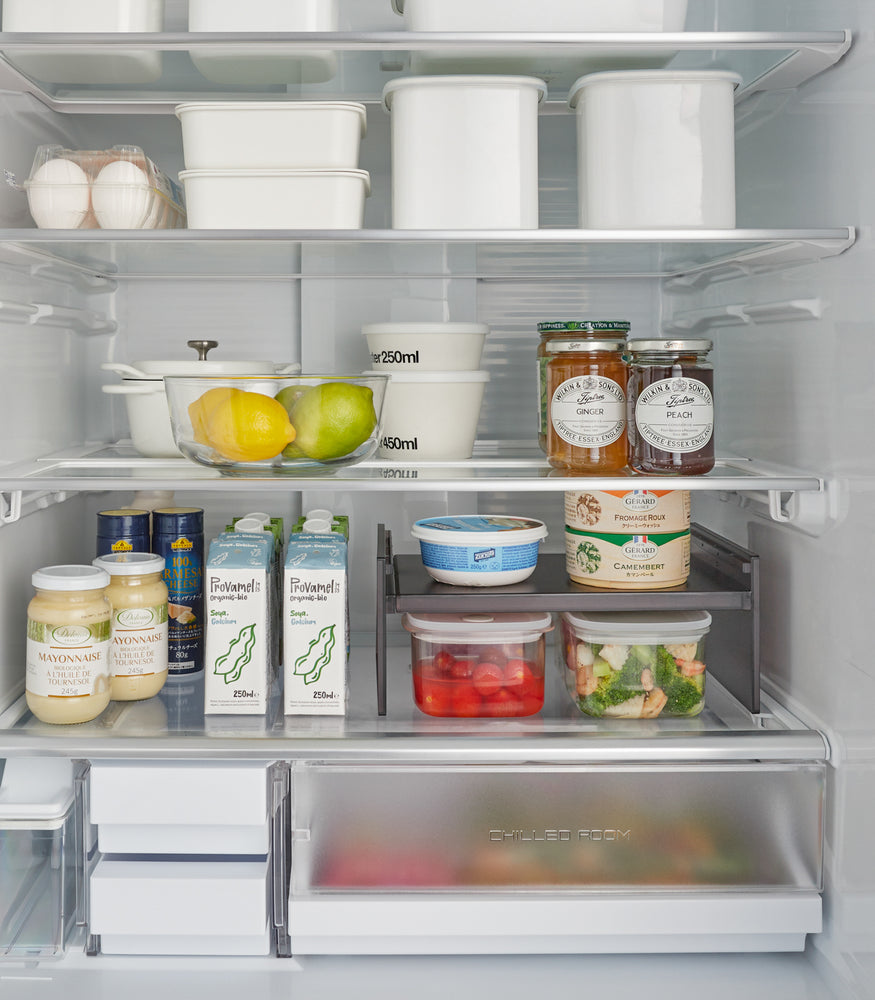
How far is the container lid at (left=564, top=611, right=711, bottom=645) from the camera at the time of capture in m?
1.26

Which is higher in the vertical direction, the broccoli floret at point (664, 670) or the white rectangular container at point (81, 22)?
the white rectangular container at point (81, 22)

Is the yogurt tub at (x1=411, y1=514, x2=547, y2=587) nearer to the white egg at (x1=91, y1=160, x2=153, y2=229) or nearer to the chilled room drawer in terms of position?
the chilled room drawer

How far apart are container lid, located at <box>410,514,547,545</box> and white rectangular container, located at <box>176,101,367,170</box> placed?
465 millimetres

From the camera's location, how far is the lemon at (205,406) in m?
1.20

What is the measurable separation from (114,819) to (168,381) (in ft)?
1.70

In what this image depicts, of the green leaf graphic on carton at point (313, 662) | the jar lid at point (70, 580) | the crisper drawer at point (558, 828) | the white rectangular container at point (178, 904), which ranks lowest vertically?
the white rectangular container at point (178, 904)

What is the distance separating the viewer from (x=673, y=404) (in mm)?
1203

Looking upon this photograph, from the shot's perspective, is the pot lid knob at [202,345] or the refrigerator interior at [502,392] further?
the pot lid knob at [202,345]

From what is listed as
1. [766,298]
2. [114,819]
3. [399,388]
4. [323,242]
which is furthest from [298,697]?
[766,298]

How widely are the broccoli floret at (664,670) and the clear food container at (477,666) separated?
0.15 meters

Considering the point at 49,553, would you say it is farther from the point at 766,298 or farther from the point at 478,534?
the point at 766,298

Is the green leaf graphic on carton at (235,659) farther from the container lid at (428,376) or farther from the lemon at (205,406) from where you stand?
the container lid at (428,376)

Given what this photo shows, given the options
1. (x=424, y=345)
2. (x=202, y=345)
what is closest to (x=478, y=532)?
(x=424, y=345)

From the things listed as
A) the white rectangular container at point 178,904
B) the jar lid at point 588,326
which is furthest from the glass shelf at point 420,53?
the white rectangular container at point 178,904
